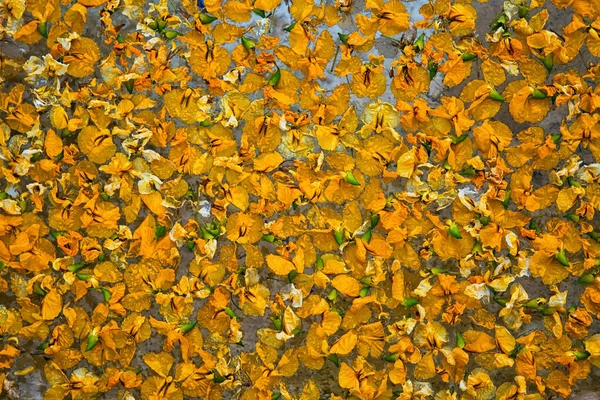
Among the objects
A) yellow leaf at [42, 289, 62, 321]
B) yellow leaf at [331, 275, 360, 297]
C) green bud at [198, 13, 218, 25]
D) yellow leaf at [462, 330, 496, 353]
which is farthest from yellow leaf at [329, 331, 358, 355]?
green bud at [198, 13, 218, 25]

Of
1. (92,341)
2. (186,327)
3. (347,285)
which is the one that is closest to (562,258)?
(347,285)

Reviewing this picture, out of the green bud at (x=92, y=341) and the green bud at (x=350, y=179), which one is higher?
the green bud at (x=350, y=179)

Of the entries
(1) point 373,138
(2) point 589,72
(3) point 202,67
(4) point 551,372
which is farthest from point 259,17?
(4) point 551,372

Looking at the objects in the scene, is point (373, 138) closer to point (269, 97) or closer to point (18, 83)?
point (269, 97)

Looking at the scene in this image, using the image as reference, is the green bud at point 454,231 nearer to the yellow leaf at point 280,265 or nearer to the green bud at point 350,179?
the green bud at point 350,179

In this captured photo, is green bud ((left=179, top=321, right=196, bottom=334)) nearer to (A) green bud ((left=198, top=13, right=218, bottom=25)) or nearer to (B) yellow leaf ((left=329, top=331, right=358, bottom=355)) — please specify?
(B) yellow leaf ((left=329, top=331, right=358, bottom=355))

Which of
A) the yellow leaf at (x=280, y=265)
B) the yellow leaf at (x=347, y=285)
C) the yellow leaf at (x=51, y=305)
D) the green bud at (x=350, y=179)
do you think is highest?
the green bud at (x=350, y=179)

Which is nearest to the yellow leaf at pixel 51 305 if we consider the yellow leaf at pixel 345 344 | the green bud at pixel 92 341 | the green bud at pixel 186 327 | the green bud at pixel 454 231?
the green bud at pixel 92 341

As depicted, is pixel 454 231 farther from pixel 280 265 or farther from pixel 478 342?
pixel 280 265

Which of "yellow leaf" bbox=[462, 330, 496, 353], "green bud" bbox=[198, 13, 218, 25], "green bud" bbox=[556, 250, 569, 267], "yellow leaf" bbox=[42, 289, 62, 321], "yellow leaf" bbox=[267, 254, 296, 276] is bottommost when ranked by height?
"yellow leaf" bbox=[42, 289, 62, 321]
